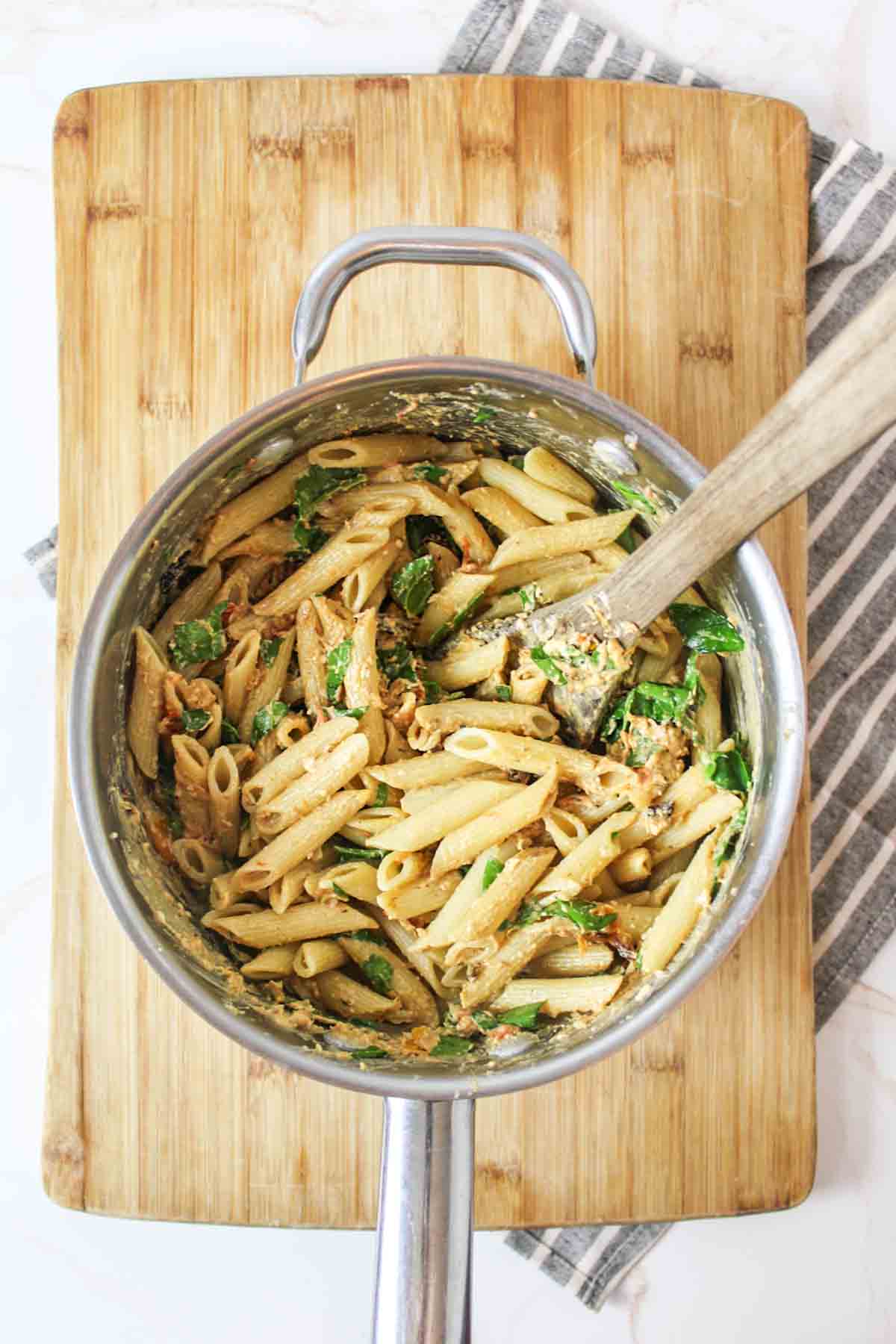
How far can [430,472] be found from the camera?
141cm

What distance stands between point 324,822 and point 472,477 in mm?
445

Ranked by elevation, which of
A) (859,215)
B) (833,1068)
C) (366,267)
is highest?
(859,215)

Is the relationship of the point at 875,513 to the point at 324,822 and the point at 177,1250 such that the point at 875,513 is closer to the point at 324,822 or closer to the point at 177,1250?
the point at 324,822

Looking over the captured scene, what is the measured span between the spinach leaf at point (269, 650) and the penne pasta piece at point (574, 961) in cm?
46

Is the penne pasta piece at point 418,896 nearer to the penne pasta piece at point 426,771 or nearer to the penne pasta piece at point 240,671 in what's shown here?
the penne pasta piece at point 426,771

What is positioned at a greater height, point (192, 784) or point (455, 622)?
point (455, 622)

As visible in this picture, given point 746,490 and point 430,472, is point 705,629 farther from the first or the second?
point 430,472

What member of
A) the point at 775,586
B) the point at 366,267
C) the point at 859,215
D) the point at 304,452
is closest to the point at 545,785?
the point at 775,586

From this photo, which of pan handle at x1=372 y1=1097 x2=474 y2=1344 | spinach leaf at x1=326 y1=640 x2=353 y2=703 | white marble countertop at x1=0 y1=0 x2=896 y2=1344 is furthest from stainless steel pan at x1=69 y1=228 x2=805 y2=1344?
white marble countertop at x1=0 y1=0 x2=896 y2=1344

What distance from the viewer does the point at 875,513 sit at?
163cm

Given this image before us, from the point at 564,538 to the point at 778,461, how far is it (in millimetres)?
331

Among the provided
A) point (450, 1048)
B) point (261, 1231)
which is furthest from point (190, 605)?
point (261, 1231)

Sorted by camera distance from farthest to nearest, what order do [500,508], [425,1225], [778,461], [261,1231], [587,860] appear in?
[261,1231] < [500,508] < [587,860] < [425,1225] < [778,461]

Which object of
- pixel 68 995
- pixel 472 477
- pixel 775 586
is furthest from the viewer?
pixel 68 995
